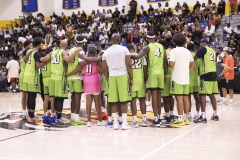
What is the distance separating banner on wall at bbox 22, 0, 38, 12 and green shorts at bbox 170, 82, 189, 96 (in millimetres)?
20916

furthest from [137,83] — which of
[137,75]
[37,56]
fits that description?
[37,56]

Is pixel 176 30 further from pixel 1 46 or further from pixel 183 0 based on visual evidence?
pixel 1 46

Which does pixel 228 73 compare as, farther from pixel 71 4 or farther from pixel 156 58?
pixel 71 4

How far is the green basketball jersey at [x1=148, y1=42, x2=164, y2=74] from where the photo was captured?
7.88m

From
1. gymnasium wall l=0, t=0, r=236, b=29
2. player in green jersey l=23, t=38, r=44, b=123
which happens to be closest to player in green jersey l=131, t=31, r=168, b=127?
player in green jersey l=23, t=38, r=44, b=123

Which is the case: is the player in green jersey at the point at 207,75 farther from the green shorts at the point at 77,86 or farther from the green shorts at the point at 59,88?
the green shorts at the point at 59,88

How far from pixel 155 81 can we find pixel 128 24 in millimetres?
15481

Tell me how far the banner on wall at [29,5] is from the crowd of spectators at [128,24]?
1129 millimetres

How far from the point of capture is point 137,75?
7.85 metres

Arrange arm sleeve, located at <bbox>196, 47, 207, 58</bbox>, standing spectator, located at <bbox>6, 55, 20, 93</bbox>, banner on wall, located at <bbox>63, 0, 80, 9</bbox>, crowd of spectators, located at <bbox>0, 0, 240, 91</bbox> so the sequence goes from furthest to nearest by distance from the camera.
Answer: banner on wall, located at <bbox>63, 0, 80, 9</bbox>, crowd of spectators, located at <bbox>0, 0, 240, 91</bbox>, standing spectator, located at <bbox>6, 55, 20, 93</bbox>, arm sleeve, located at <bbox>196, 47, 207, 58</bbox>

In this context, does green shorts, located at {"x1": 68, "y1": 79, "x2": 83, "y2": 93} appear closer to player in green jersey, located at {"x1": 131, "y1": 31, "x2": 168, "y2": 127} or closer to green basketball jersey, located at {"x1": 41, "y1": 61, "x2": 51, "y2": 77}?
green basketball jersey, located at {"x1": 41, "y1": 61, "x2": 51, "y2": 77}

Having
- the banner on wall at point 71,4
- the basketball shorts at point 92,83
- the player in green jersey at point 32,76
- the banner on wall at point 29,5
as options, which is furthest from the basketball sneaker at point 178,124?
the banner on wall at point 29,5

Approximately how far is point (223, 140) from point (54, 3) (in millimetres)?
21791

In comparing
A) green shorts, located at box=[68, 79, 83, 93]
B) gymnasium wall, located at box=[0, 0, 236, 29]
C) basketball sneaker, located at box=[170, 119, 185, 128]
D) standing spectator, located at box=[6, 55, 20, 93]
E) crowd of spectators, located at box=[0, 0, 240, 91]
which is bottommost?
basketball sneaker, located at box=[170, 119, 185, 128]
